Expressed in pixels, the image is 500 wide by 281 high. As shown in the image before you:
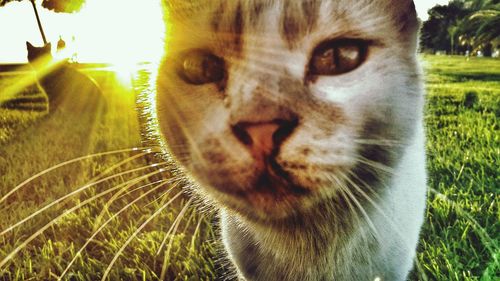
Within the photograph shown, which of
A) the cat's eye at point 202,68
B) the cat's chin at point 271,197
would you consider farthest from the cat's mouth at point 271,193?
the cat's eye at point 202,68

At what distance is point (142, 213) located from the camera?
1928mm

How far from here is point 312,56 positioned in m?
0.86

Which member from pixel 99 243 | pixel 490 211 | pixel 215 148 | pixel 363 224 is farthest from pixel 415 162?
pixel 99 243

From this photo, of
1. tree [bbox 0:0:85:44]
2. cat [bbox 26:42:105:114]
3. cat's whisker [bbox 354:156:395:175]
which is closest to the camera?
cat's whisker [bbox 354:156:395:175]

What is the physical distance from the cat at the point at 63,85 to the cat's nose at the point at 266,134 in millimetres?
3150

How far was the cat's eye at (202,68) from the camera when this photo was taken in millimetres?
934

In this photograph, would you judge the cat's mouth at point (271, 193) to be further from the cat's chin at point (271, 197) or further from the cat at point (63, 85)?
the cat at point (63, 85)

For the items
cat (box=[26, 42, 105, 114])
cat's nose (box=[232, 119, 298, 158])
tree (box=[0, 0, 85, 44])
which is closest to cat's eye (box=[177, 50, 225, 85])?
cat's nose (box=[232, 119, 298, 158])

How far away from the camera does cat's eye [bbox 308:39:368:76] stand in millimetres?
854

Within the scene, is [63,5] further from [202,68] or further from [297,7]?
[297,7]

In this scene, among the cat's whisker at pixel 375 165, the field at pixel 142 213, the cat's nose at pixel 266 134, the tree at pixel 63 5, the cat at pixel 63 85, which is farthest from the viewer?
the cat at pixel 63 85

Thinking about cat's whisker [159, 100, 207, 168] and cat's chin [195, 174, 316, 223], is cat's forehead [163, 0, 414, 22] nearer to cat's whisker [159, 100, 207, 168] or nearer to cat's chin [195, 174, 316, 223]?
cat's whisker [159, 100, 207, 168]

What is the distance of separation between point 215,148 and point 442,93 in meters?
3.83

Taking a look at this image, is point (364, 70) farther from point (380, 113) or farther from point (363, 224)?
point (363, 224)
